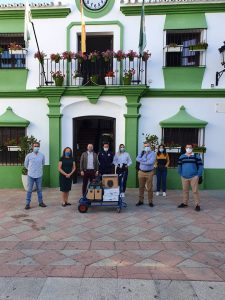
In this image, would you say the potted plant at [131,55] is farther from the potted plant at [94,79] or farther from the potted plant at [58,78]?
the potted plant at [58,78]

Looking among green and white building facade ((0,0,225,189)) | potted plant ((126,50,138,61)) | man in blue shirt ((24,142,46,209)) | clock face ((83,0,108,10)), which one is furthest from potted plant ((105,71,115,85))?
man in blue shirt ((24,142,46,209))

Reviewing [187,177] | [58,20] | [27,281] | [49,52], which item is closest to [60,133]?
[49,52]

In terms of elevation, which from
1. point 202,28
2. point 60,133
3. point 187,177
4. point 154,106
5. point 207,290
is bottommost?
point 207,290

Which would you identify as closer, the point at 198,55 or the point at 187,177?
the point at 187,177

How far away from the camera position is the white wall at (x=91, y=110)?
32.1ft

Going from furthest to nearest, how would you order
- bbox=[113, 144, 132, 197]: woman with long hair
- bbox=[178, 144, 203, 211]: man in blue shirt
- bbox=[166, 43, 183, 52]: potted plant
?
bbox=[166, 43, 183, 52]: potted plant
bbox=[113, 144, 132, 197]: woman with long hair
bbox=[178, 144, 203, 211]: man in blue shirt

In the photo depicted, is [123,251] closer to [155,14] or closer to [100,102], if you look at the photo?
[100,102]

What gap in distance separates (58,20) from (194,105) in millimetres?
5628

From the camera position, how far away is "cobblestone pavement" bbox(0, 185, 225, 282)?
426cm

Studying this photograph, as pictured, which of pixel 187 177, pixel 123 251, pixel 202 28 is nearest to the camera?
pixel 123 251

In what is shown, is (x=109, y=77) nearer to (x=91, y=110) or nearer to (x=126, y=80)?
(x=126, y=80)

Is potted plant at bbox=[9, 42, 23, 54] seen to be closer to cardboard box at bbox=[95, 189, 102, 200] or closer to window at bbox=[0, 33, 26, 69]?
window at bbox=[0, 33, 26, 69]

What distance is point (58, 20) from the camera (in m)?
9.85

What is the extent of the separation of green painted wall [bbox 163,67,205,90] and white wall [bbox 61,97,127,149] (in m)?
1.72
